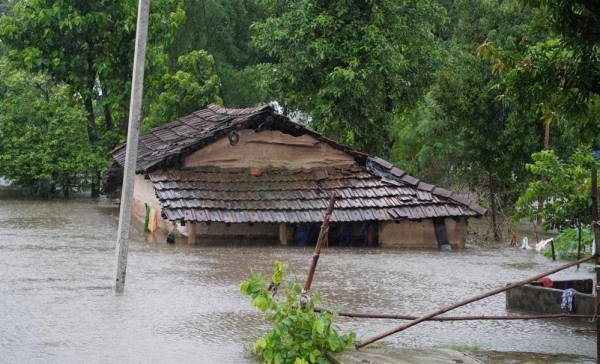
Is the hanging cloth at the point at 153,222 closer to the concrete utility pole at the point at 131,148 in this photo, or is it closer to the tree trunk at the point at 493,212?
the tree trunk at the point at 493,212

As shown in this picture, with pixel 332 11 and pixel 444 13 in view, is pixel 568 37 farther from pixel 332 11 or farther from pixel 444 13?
pixel 444 13

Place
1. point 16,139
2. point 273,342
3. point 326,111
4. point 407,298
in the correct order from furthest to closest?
point 16,139 → point 326,111 → point 407,298 → point 273,342

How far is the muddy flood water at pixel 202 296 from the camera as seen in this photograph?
1059cm

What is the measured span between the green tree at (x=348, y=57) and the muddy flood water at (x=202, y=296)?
6030 millimetres

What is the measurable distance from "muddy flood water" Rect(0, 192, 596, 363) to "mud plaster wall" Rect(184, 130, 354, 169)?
2.42 meters

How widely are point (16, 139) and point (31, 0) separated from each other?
448cm

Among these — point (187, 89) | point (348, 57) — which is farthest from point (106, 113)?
point (348, 57)

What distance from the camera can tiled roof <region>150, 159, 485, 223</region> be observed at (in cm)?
2038

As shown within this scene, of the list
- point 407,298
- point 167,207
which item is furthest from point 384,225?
point 407,298

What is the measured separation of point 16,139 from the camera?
100 feet

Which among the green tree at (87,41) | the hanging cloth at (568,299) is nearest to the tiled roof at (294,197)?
the hanging cloth at (568,299)

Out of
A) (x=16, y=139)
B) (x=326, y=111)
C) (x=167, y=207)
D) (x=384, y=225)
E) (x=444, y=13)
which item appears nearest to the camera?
(x=167, y=207)

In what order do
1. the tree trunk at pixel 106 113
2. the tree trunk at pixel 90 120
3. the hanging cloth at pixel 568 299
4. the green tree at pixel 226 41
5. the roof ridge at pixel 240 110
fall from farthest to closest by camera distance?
1. the green tree at pixel 226 41
2. the tree trunk at pixel 90 120
3. the tree trunk at pixel 106 113
4. the roof ridge at pixel 240 110
5. the hanging cloth at pixel 568 299

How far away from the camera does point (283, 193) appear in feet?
70.3
